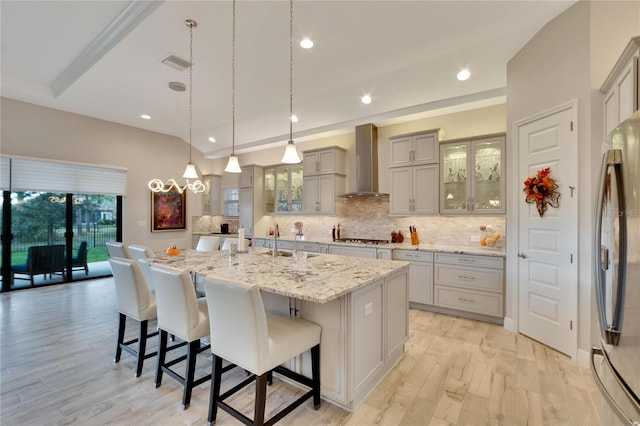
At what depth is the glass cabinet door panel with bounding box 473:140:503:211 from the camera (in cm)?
383

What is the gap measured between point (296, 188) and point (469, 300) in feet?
12.5

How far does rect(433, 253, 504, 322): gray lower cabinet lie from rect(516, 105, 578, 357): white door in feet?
1.04

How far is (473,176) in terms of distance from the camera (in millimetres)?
3992

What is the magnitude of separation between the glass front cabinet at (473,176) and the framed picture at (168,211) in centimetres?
611

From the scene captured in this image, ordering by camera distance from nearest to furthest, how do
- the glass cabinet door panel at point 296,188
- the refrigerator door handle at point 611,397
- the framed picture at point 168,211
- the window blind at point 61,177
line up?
the refrigerator door handle at point 611,397, the window blind at point 61,177, the glass cabinet door panel at point 296,188, the framed picture at point 168,211

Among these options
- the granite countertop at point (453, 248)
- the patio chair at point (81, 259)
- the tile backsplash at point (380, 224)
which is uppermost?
the tile backsplash at point (380, 224)

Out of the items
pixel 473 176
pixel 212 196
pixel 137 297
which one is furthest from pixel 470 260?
pixel 212 196

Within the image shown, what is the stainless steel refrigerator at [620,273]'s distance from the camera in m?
1.03

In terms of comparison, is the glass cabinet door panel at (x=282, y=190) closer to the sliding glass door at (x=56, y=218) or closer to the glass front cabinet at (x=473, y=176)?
the glass front cabinet at (x=473, y=176)

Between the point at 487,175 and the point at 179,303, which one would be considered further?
the point at 487,175

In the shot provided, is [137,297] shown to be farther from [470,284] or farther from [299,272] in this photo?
[470,284]

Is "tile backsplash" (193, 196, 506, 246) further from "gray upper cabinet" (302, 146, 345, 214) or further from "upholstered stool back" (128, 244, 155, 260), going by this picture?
"upholstered stool back" (128, 244, 155, 260)

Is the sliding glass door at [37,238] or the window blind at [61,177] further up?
the window blind at [61,177]

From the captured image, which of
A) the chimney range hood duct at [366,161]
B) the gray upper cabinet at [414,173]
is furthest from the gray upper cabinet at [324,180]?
the gray upper cabinet at [414,173]
